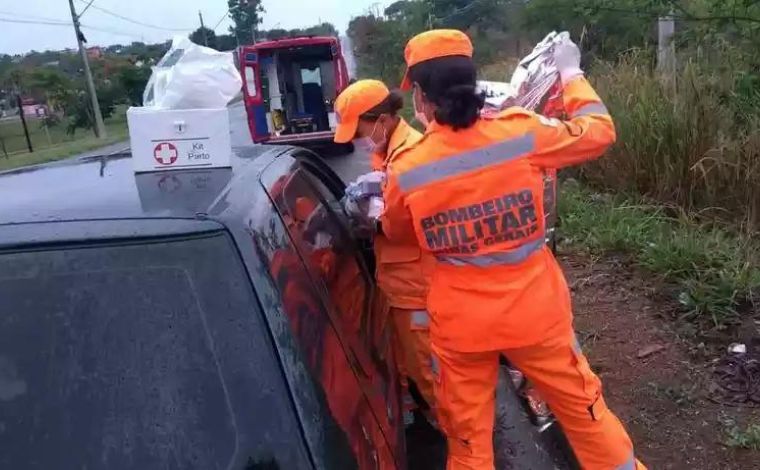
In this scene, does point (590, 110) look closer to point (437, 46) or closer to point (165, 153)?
point (437, 46)

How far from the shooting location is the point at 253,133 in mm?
15297

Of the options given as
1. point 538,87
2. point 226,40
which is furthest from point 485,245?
point 226,40

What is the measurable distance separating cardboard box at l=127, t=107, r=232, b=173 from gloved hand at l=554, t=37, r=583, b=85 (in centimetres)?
129

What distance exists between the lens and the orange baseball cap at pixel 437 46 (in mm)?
2596

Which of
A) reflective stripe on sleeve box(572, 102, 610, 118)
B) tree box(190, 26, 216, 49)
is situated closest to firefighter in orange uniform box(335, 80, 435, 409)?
reflective stripe on sleeve box(572, 102, 610, 118)

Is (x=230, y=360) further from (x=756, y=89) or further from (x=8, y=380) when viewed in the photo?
(x=756, y=89)

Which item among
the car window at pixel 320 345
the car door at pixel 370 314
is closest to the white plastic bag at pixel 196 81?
the car window at pixel 320 345

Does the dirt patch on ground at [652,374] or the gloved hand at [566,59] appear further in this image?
the dirt patch on ground at [652,374]

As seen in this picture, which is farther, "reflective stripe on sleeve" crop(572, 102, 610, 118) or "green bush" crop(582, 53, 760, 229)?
"green bush" crop(582, 53, 760, 229)

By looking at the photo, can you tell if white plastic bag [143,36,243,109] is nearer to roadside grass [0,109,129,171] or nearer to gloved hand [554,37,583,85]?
gloved hand [554,37,583,85]

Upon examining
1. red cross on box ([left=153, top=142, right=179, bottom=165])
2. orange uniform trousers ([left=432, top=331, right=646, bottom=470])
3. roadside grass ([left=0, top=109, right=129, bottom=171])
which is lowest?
roadside grass ([left=0, top=109, right=129, bottom=171])

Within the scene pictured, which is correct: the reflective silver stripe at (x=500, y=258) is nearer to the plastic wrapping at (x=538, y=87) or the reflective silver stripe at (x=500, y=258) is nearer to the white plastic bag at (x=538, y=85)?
the plastic wrapping at (x=538, y=87)

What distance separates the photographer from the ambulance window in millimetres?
14633

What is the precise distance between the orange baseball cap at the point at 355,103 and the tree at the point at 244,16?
55.5 meters
